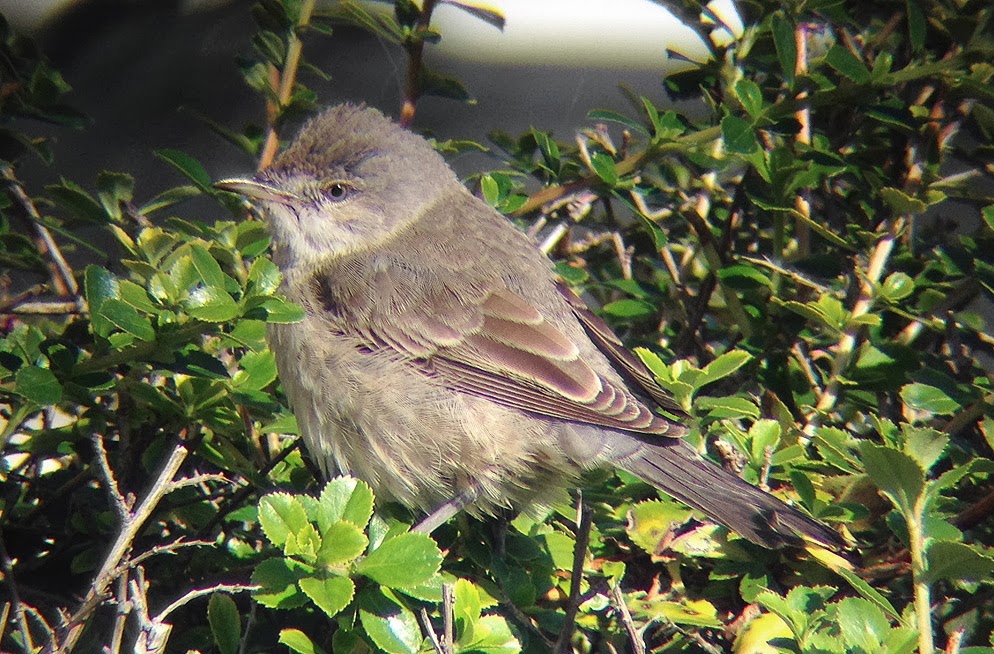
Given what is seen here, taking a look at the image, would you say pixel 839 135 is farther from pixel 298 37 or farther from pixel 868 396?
pixel 298 37

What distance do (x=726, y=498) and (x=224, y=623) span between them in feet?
4.24

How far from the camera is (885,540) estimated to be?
2.73 meters

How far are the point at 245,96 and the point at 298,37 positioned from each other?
2.54 metres

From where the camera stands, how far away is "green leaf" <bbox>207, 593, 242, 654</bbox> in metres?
2.18

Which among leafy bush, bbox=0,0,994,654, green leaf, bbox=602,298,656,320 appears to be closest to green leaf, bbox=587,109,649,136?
leafy bush, bbox=0,0,994,654

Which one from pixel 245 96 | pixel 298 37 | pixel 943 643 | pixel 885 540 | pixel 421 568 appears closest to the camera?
pixel 421 568

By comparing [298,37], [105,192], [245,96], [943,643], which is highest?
[298,37]

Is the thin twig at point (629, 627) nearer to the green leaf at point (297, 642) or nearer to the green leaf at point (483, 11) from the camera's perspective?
the green leaf at point (297, 642)

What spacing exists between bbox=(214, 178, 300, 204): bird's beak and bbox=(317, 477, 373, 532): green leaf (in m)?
1.33

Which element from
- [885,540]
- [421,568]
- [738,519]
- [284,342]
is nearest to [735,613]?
[738,519]

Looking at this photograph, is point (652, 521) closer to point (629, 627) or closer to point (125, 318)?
point (629, 627)

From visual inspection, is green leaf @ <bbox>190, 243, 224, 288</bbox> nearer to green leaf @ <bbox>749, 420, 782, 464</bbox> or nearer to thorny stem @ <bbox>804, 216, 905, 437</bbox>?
green leaf @ <bbox>749, 420, 782, 464</bbox>

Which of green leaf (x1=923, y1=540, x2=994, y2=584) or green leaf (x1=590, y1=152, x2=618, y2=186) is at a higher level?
green leaf (x1=590, y1=152, x2=618, y2=186)

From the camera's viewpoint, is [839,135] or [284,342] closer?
[284,342]
